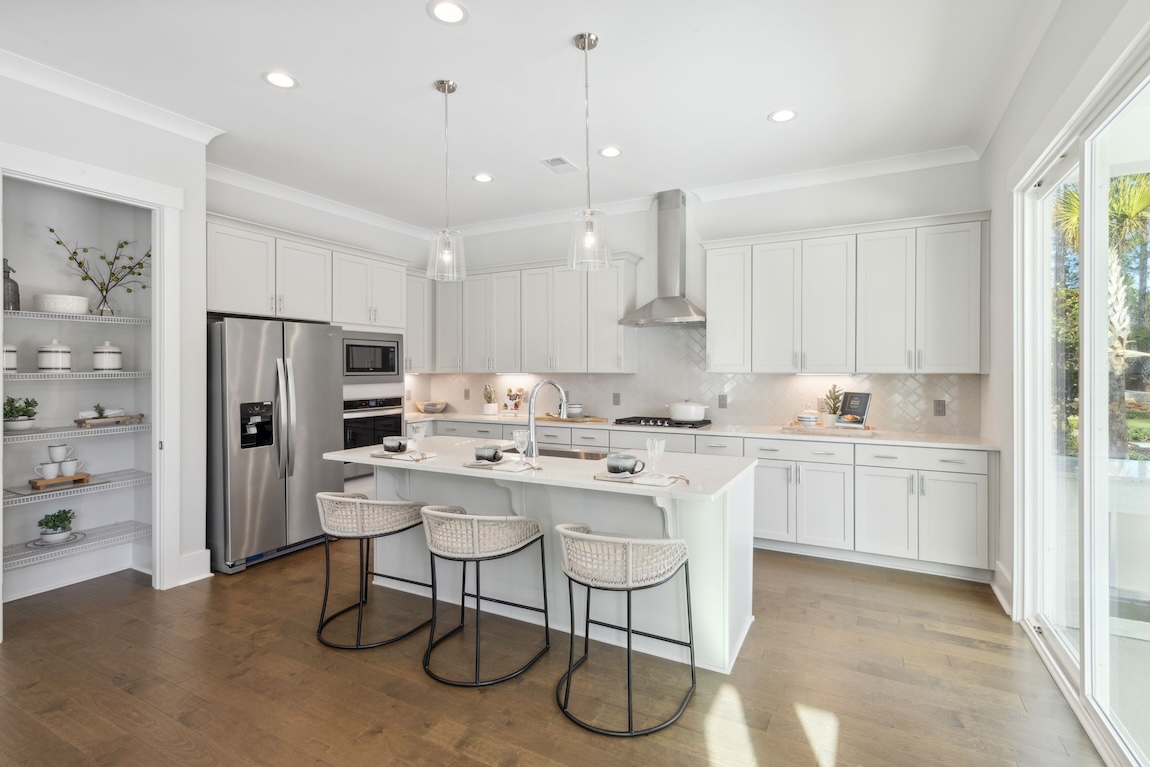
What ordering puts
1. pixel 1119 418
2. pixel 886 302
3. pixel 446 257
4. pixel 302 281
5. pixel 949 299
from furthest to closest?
pixel 302 281
pixel 886 302
pixel 949 299
pixel 446 257
pixel 1119 418

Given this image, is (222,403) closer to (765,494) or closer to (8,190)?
(8,190)

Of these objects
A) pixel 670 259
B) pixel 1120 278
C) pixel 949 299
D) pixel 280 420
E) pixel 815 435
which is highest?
pixel 670 259

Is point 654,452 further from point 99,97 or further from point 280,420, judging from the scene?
point 99,97

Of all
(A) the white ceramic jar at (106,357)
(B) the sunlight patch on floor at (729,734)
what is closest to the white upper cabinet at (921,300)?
(B) the sunlight patch on floor at (729,734)

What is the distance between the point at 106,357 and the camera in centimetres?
364

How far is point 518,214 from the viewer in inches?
227

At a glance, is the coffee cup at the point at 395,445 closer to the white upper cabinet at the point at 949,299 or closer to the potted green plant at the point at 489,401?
the potted green plant at the point at 489,401

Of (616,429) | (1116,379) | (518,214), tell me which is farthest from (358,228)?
(1116,379)

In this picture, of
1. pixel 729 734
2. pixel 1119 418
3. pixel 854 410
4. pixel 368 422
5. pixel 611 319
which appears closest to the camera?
pixel 1119 418

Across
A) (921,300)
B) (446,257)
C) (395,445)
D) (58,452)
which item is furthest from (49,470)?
(921,300)

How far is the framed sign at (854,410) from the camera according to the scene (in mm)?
4250

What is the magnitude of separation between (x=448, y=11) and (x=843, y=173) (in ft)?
10.6

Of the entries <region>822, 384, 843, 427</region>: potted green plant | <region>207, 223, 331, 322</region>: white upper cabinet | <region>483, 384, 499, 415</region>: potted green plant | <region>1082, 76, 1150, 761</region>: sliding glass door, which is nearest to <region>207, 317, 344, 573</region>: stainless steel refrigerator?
<region>207, 223, 331, 322</region>: white upper cabinet

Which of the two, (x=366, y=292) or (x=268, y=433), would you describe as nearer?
(x=268, y=433)
